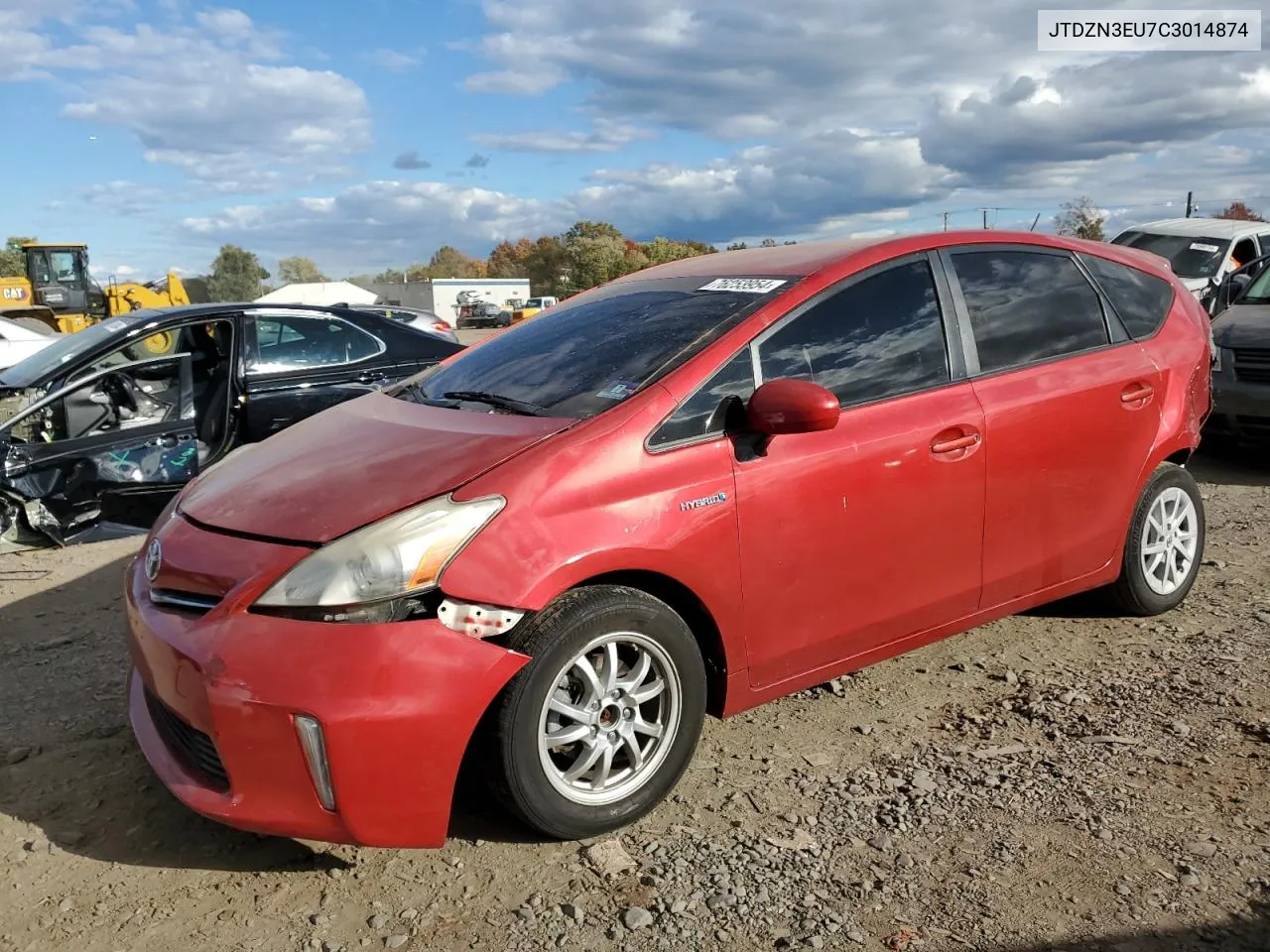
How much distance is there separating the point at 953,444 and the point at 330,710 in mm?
2216

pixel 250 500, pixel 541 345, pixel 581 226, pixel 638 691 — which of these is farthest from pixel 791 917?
pixel 581 226

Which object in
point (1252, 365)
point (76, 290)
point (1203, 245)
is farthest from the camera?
point (76, 290)

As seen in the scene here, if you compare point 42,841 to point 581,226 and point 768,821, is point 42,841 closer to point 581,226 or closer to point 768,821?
point 768,821

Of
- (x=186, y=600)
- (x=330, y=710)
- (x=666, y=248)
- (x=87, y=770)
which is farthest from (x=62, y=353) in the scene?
(x=666, y=248)

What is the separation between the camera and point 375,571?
259 centimetres

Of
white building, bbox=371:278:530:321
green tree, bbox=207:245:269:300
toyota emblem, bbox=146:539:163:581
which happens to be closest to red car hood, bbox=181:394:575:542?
toyota emblem, bbox=146:539:163:581

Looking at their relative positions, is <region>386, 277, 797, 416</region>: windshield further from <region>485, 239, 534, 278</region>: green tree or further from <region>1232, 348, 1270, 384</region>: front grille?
<region>485, 239, 534, 278</region>: green tree

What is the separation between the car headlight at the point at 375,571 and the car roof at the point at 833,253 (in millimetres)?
1604

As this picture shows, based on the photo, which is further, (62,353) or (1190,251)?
(1190,251)

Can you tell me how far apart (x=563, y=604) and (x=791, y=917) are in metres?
0.98

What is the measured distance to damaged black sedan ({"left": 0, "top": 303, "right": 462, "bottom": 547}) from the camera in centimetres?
603

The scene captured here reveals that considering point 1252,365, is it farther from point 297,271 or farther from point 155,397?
point 297,271

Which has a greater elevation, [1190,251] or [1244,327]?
[1190,251]

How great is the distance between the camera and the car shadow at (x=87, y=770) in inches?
116
